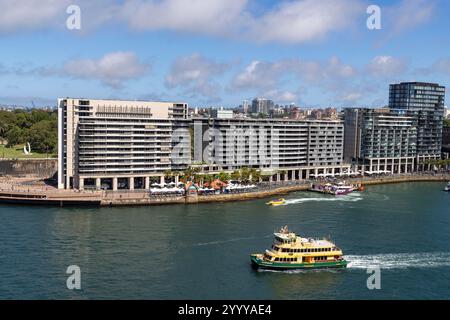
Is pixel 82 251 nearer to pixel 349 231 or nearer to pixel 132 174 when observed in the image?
pixel 349 231

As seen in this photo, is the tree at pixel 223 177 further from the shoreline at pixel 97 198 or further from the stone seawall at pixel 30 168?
the stone seawall at pixel 30 168

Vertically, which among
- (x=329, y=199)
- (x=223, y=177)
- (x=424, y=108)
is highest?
(x=424, y=108)

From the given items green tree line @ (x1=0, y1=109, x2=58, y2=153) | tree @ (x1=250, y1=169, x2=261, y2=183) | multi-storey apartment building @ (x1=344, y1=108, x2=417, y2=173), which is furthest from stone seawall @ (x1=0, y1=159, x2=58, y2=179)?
multi-storey apartment building @ (x1=344, y1=108, x2=417, y2=173)

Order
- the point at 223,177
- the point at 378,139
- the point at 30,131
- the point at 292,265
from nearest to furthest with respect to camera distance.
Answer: the point at 292,265 < the point at 223,177 < the point at 378,139 < the point at 30,131

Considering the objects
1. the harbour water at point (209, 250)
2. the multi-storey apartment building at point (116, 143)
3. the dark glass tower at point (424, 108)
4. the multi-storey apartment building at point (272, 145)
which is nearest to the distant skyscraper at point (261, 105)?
the dark glass tower at point (424, 108)

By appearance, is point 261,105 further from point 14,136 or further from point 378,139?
point 14,136

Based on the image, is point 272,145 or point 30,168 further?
point 272,145

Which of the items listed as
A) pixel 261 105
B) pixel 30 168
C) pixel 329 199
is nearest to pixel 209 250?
pixel 329 199
